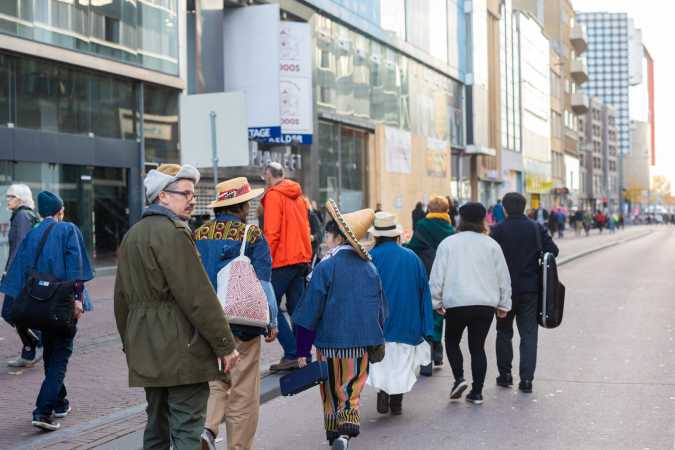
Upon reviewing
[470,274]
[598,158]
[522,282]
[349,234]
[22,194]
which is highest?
[598,158]

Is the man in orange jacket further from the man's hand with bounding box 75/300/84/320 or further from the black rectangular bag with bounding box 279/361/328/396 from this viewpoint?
the black rectangular bag with bounding box 279/361/328/396

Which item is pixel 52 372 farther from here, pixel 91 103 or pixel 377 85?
pixel 377 85

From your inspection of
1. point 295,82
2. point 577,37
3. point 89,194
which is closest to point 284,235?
point 89,194

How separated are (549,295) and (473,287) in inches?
36.2

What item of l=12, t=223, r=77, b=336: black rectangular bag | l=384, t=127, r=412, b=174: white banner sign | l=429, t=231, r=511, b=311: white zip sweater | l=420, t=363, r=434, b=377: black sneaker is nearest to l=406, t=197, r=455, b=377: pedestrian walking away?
l=420, t=363, r=434, b=377: black sneaker

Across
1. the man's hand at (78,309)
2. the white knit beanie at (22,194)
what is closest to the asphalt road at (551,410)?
the man's hand at (78,309)

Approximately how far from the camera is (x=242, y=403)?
5.80 m

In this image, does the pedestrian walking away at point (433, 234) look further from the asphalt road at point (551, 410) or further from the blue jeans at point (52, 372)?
the blue jeans at point (52, 372)

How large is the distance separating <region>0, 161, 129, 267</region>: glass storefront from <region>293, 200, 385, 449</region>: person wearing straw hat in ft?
45.9

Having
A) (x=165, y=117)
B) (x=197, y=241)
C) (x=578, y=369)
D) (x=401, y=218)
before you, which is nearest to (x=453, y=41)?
(x=401, y=218)

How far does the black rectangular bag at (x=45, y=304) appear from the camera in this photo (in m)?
6.71

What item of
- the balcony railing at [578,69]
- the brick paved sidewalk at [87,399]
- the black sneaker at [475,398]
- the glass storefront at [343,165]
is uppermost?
the balcony railing at [578,69]

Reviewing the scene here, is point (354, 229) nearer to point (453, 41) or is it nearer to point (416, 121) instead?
point (416, 121)

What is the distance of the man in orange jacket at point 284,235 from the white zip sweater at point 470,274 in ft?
4.93
